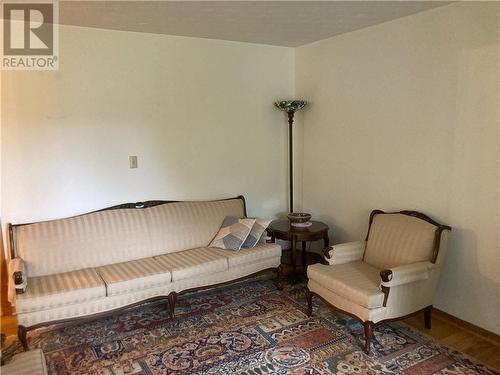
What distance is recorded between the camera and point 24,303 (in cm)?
261

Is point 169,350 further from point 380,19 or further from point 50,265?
point 380,19

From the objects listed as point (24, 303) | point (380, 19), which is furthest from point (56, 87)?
point (380, 19)

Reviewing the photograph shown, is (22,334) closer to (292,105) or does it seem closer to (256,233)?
(256,233)

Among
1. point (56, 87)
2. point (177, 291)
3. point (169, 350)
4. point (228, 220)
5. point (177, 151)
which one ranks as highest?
point (56, 87)

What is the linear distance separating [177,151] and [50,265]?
154cm

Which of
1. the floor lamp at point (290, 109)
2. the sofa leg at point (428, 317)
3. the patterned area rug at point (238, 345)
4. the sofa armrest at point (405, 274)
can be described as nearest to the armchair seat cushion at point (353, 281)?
the sofa armrest at point (405, 274)

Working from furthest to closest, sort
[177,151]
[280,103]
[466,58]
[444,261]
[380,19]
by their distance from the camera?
[280,103] < [177,151] < [380,19] < [444,261] < [466,58]

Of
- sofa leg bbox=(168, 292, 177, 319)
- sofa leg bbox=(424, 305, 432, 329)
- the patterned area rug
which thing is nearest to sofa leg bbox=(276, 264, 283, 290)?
the patterned area rug

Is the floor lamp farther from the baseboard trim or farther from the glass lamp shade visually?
→ the baseboard trim

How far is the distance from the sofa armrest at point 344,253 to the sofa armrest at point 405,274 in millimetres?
589

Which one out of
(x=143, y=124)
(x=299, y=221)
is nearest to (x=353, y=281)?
(x=299, y=221)

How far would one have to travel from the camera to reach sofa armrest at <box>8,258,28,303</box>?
263 centimetres

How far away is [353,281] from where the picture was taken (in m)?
2.83

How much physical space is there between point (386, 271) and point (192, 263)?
1.58 m
